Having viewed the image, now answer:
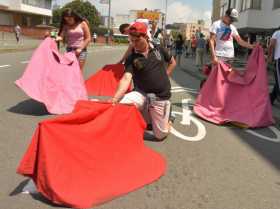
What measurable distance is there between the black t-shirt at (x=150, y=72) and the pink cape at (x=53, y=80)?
219cm

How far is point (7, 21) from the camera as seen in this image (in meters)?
75.3

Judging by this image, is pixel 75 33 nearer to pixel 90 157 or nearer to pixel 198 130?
pixel 198 130

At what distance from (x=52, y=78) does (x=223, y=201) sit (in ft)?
16.2

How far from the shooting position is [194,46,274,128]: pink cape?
910 cm

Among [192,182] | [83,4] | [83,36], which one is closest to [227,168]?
[192,182]

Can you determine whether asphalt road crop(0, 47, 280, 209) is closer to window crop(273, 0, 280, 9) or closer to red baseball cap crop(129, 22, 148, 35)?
red baseball cap crop(129, 22, 148, 35)

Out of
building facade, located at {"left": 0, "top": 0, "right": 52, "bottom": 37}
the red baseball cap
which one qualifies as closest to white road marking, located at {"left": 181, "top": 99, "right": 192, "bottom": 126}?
the red baseball cap

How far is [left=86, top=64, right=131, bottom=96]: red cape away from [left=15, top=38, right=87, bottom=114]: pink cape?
30.1 inches

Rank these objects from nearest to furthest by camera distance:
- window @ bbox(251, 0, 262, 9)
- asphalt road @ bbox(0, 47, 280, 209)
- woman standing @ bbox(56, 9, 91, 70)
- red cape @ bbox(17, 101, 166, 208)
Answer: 1. red cape @ bbox(17, 101, 166, 208)
2. asphalt road @ bbox(0, 47, 280, 209)
3. woman standing @ bbox(56, 9, 91, 70)
4. window @ bbox(251, 0, 262, 9)

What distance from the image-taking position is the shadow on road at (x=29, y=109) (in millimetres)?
9102

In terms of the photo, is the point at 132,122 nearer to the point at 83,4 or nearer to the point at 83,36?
the point at 83,36

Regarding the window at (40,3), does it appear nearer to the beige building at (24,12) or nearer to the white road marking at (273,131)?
the beige building at (24,12)

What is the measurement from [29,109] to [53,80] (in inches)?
32.2

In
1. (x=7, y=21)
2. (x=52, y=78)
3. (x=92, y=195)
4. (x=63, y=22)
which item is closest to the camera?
(x=92, y=195)
